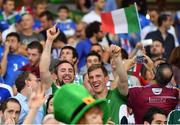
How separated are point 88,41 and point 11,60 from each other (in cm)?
188

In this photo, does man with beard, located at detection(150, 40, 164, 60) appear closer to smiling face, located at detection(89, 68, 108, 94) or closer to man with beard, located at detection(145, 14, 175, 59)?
man with beard, located at detection(145, 14, 175, 59)

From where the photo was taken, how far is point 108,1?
16.6 metres

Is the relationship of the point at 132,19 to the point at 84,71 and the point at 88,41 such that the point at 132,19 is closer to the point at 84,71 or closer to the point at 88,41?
the point at 84,71

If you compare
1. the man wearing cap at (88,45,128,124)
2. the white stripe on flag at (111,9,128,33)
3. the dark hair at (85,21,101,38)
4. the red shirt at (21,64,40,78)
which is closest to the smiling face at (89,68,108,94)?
the man wearing cap at (88,45,128,124)

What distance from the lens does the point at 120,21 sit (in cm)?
1230

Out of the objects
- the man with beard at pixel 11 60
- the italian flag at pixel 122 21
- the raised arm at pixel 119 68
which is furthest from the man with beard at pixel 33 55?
the raised arm at pixel 119 68

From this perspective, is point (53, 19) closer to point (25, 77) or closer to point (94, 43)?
point (94, 43)

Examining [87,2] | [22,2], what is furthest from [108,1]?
[22,2]

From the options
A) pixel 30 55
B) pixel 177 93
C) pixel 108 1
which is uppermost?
pixel 108 1

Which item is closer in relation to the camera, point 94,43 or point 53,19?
point 94,43

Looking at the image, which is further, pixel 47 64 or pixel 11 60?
pixel 11 60

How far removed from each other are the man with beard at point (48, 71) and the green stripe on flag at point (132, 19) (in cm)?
233

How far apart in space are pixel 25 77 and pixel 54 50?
3.15 meters

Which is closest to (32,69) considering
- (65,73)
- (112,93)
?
(65,73)
